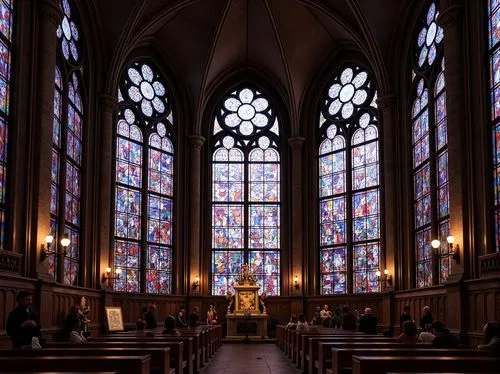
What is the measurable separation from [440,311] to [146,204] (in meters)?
15.0

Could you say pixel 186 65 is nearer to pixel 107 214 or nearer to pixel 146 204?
pixel 146 204

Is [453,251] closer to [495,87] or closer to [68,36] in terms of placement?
[495,87]

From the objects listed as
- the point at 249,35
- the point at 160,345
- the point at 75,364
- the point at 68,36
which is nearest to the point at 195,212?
the point at 249,35

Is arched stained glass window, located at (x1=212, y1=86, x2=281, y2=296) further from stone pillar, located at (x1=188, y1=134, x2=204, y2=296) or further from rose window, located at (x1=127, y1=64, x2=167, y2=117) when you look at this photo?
rose window, located at (x1=127, y1=64, x2=167, y2=117)

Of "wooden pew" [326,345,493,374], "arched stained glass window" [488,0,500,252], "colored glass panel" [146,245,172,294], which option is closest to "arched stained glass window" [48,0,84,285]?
"colored glass panel" [146,245,172,294]

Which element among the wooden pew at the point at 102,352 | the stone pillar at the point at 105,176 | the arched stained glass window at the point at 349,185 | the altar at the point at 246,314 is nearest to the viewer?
the wooden pew at the point at 102,352

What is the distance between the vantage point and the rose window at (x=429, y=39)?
25875 millimetres

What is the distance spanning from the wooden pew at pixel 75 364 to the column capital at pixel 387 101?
22.6 metres

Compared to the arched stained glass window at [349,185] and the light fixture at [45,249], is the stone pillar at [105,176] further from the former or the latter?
the arched stained glass window at [349,185]

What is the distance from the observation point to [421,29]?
91.0 feet

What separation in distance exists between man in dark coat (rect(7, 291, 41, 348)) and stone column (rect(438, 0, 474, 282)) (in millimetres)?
13169

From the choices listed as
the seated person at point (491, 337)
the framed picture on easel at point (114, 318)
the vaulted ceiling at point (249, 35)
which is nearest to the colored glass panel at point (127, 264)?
the framed picture on easel at point (114, 318)

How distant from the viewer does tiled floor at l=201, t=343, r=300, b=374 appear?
17.1 m

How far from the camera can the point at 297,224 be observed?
Answer: 34.5m
